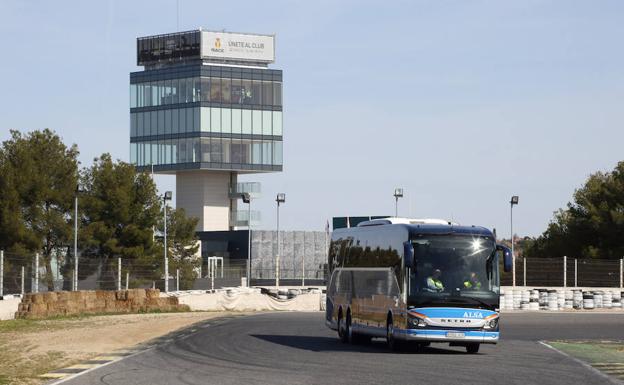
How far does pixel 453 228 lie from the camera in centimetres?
3059

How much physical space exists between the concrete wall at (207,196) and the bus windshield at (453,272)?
3953 inches

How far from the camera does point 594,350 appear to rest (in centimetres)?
3108

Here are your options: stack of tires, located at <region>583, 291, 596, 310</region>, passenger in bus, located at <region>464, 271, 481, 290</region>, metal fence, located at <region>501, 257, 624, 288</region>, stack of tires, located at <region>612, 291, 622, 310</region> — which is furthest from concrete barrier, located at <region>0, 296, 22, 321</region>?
metal fence, located at <region>501, 257, 624, 288</region>

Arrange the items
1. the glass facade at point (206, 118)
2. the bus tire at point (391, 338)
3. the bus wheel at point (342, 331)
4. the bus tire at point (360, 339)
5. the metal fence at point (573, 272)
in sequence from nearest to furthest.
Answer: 1. the bus tire at point (391, 338)
2. the bus tire at point (360, 339)
3. the bus wheel at point (342, 331)
4. the metal fence at point (573, 272)
5. the glass facade at point (206, 118)

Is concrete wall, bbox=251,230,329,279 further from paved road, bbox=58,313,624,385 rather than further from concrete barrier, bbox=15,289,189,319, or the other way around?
paved road, bbox=58,313,624,385

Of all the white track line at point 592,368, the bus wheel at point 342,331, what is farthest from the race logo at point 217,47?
the white track line at point 592,368

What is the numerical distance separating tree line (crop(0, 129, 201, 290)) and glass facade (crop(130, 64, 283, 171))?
118 feet

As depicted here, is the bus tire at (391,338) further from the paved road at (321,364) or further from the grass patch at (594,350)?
the grass patch at (594,350)

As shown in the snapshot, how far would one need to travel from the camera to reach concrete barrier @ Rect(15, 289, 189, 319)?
1857 inches

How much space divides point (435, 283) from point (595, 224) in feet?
224

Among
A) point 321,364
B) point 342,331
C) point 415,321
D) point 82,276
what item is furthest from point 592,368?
point 82,276

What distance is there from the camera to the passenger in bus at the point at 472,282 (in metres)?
29.7

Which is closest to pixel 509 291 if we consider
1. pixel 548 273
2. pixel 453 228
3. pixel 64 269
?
pixel 548 273

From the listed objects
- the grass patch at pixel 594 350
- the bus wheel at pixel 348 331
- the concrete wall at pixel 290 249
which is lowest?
the grass patch at pixel 594 350
